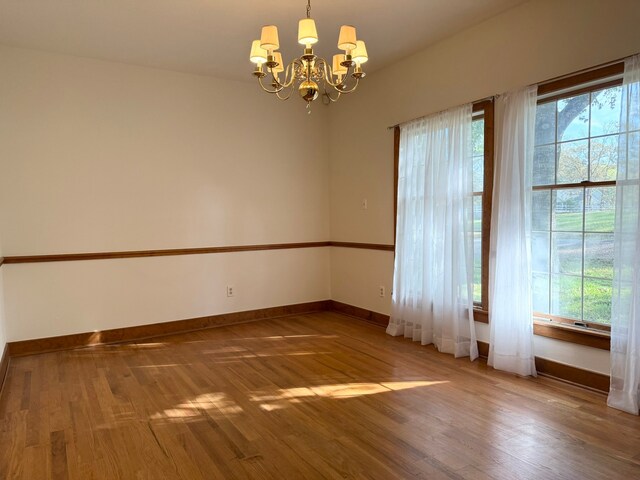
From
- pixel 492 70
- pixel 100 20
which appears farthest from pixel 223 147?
pixel 492 70

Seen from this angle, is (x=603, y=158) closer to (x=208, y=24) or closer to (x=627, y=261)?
(x=627, y=261)

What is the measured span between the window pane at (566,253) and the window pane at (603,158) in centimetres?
43

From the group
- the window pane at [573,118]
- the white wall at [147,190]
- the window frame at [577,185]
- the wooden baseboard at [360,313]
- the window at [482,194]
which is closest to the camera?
the window frame at [577,185]

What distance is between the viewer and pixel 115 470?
7.16ft

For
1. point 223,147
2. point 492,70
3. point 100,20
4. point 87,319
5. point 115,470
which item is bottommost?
point 115,470

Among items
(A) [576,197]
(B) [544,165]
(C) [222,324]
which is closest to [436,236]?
(B) [544,165]

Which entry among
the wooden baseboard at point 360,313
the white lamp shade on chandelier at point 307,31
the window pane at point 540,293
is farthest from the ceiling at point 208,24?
the wooden baseboard at point 360,313

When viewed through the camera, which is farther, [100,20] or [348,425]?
[100,20]

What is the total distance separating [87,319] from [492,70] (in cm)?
430

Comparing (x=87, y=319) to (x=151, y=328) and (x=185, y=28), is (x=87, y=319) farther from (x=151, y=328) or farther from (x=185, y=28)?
(x=185, y=28)

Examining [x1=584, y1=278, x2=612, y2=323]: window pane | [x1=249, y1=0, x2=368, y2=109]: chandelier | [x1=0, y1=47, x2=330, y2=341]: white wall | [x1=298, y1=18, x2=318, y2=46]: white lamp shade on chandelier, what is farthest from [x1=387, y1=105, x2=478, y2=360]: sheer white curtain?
[x1=298, y1=18, x2=318, y2=46]: white lamp shade on chandelier

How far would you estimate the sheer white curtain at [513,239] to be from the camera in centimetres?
331

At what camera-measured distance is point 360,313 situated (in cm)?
530

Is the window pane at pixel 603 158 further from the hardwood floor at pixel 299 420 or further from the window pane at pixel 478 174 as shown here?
the hardwood floor at pixel 299 420
